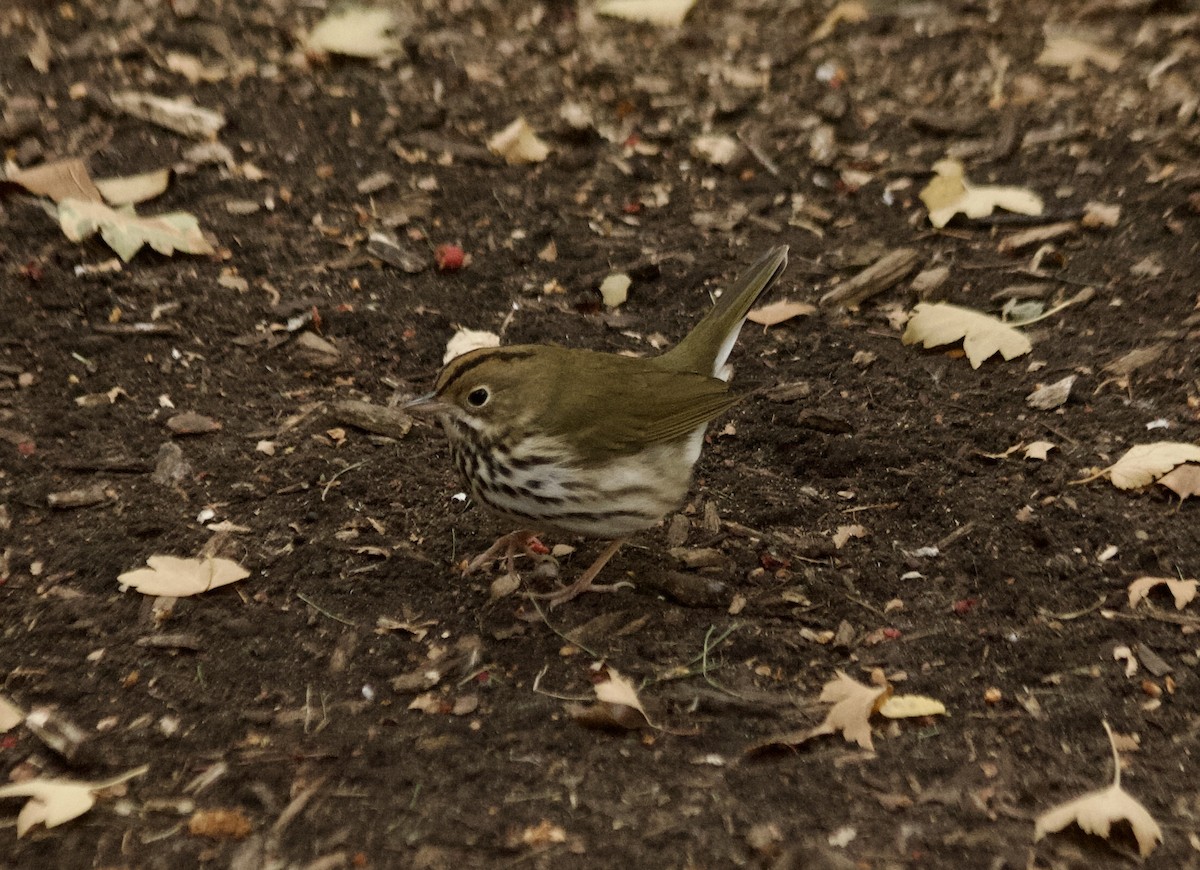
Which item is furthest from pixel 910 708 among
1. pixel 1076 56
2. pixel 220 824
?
pixel 1076 56

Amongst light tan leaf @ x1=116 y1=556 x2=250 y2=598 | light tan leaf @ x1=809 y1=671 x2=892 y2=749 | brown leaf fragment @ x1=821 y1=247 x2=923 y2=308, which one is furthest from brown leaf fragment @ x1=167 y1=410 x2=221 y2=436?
brown leaf fragment @ x1=821 y1=247 x2=923 y2=308

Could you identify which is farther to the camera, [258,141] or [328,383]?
[258,141]

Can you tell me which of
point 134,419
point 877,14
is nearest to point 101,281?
point 134,419

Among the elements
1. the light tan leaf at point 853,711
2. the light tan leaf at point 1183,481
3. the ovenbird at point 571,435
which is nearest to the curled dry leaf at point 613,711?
the light tan leaf at point 853,711

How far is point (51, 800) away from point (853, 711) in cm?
177

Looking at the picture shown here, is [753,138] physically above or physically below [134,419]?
above

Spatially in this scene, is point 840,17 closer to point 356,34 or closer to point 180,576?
point 356,34

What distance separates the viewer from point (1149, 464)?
365 cm

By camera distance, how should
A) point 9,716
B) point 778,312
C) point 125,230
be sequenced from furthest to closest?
point 778,312
point 125,230
point 9,716

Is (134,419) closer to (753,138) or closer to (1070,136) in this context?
(753,138)

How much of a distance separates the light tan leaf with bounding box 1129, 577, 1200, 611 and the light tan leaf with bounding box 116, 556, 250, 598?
7.70 ft

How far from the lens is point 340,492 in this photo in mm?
3766

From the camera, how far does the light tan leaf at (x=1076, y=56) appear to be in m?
5.68

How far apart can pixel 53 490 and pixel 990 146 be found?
3.87 m
